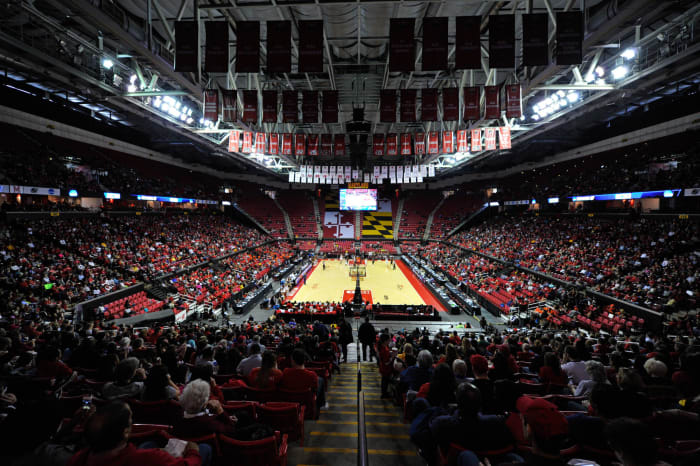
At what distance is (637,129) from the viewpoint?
22000 mm

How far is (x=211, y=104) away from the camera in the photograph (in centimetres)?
1035

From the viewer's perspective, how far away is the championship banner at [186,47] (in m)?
7.24

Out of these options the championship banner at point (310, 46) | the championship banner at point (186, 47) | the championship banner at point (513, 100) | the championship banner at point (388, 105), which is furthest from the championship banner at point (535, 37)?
the championship banner at point (186, 47)

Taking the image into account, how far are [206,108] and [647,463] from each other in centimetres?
1220

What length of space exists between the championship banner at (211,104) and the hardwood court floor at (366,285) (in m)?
14.0

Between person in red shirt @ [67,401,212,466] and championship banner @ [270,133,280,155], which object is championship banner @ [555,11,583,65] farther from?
championship banner @ [270,133,280,155]

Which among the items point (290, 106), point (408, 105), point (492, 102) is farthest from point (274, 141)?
point (492, 102)

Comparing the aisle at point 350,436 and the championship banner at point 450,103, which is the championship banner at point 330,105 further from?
the aisle at point 350,436

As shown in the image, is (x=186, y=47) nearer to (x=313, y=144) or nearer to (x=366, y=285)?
(x=313, y=144)

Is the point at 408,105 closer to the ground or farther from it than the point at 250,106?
closer to the ground

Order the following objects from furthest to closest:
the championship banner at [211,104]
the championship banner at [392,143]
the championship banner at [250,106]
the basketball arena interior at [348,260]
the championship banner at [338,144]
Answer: the championship banner at [338,144] < the championship banner at [392,143] < the championship banner at [250,106] < the championship banner at [211,104] < the basketball arena interior at [348,260]

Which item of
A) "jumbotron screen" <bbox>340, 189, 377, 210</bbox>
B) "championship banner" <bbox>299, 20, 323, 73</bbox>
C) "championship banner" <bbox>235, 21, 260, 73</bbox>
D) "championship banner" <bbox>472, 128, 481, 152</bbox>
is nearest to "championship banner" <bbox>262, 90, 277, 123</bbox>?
"championship banner" <bbox>235, 21, 260, 73</bbox>

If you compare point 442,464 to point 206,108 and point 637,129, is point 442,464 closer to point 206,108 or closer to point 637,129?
point 206,108

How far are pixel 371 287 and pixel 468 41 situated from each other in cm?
2016
